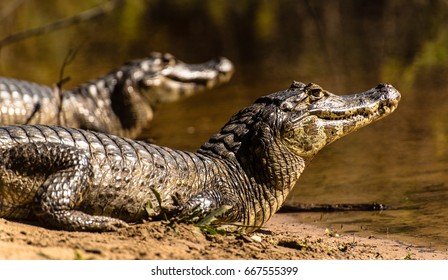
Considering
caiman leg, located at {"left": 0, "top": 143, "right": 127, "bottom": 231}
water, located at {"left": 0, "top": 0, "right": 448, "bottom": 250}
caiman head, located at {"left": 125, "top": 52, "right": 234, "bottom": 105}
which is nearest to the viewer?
caiman leg, located at {"left": 0, "top": 143, "right": 127, "bottom": 231}

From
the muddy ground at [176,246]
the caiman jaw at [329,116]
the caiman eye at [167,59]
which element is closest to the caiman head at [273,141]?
the caiman jaw at [329,116]

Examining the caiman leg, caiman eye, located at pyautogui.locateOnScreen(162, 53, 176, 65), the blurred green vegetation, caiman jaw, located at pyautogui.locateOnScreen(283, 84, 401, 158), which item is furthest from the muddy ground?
the blurred green vegetation

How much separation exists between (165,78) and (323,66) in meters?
3.31

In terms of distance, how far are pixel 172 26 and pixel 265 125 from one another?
1277 centimetres

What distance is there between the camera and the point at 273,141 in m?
5.62

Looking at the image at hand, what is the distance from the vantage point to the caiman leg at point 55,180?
15.7 ft

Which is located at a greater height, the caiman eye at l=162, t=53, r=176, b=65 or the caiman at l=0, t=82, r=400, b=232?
the caiman eye at l=162, t=53, r=176, b=65

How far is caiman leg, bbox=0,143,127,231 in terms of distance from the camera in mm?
4785

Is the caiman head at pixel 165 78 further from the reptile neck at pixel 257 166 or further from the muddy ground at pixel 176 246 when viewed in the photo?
the muddy ground at pixel 176 246

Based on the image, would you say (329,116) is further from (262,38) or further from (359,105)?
(262,38)

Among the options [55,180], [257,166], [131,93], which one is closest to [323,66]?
[131,93]

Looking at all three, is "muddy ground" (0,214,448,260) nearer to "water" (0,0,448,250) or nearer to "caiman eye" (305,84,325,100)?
"water" (0,0,448,250)

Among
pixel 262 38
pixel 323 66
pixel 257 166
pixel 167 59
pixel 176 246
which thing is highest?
pixel 262 38

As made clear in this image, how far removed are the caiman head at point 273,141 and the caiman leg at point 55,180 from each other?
1.02 metres
